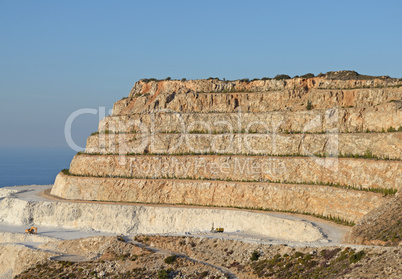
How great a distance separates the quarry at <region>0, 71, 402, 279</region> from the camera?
51375mm

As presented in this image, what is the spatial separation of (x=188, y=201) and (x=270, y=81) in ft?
85.9

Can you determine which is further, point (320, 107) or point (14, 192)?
point (14, 192)

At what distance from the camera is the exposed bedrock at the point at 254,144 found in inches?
2616

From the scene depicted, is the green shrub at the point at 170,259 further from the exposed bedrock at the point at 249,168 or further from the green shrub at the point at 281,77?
the green shrub at the point at 281,77

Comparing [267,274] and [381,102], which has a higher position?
[381,102]

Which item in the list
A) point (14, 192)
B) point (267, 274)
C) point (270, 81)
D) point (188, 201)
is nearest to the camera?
point (267, 274)

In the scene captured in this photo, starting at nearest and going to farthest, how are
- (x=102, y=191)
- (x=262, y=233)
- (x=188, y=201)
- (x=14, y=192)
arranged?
(x=262, y=233) → (x=188, y=201) → (x=102, y=191) → (x=14, y=192)

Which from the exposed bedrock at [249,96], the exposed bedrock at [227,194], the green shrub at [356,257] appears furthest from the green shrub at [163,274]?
the exposed bedrock at [249,96]

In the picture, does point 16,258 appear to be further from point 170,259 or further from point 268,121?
point 268,121

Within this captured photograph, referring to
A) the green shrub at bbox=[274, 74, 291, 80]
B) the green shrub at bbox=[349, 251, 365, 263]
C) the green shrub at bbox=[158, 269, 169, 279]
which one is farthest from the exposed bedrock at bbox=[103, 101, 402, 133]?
the green shrub at bbox=[158, 269, 169, 279]

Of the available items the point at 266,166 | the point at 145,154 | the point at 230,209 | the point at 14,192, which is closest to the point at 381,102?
the point at 266,166

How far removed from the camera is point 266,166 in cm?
7581

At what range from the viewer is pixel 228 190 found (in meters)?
75.9

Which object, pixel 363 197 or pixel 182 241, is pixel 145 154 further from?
pixel 363 197
